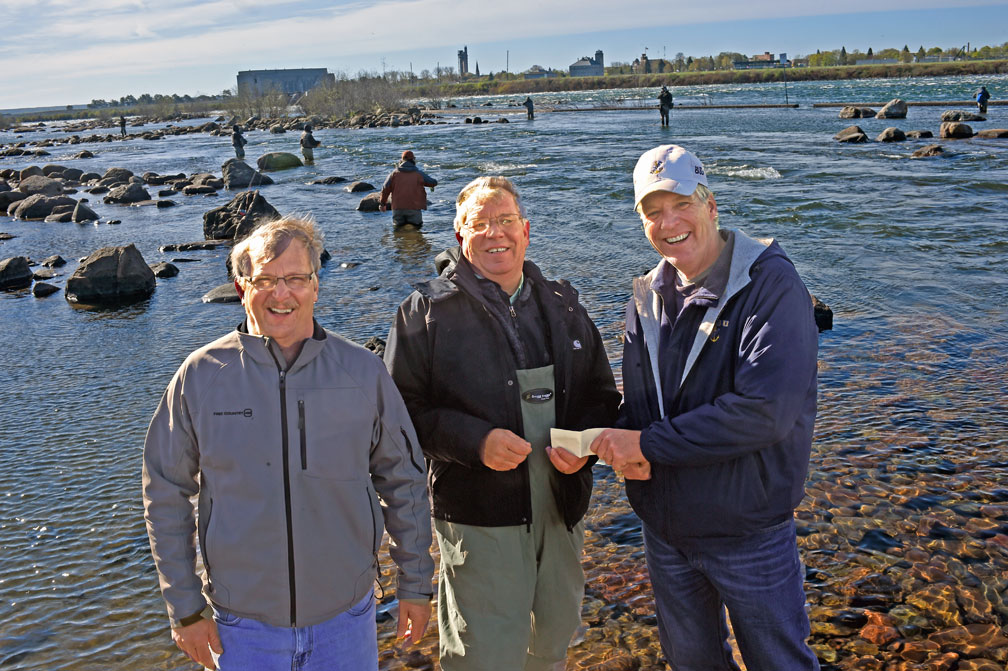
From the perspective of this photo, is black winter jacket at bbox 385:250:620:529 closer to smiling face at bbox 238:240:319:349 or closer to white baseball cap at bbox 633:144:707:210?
smiling face at bbox 238:240:319:349

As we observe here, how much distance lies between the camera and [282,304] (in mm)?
2338

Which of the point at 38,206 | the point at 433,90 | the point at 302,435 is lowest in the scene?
the point at 302,435

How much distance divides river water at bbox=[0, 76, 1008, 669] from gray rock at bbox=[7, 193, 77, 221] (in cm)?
65

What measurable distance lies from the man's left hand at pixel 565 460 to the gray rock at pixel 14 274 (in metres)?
13.1

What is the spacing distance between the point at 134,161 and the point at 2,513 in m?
35.9

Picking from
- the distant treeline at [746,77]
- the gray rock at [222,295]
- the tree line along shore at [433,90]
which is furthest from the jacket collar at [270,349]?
the distant treeline at [746,77]

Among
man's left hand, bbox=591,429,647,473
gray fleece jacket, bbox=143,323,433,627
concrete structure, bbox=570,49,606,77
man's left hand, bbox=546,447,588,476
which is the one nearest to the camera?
gray fleece jacket, bbox=143,323,433,627

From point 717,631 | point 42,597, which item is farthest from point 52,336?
point 717,631

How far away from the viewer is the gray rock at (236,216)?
16.1m

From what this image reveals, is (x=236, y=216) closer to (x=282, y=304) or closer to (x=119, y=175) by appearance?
(x=119, y=175)

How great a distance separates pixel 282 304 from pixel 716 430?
1342 millimetres

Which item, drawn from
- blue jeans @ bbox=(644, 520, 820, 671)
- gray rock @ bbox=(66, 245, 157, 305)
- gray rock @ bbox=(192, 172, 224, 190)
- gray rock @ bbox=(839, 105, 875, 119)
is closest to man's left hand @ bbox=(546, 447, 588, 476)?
blue jeans @ bbox=(644, 520, 820, 671)

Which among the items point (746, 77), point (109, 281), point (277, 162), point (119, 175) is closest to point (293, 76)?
point (746, 77)

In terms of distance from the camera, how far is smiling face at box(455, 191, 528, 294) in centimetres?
274
